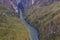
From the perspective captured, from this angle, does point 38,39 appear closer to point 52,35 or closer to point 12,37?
point 52,35

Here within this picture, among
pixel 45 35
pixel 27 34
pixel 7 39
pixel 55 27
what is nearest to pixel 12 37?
pixel 7 39

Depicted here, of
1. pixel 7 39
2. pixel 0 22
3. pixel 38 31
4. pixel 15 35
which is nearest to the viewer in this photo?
pixel 7 39

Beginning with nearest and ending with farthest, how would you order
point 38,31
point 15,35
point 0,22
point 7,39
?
point 7,39 < point 15,35 < point 38,31 < point 0,22

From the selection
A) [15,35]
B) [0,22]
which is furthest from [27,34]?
[0,22]

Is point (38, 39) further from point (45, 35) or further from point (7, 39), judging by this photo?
point (7, 39)

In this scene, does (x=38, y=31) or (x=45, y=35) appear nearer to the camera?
(x=45, y=35)

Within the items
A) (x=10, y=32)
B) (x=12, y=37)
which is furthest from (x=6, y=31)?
(x=12, y=37)

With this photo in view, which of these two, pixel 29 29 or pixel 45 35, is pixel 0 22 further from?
pixel 45 35

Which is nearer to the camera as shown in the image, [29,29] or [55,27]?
[55,27]
